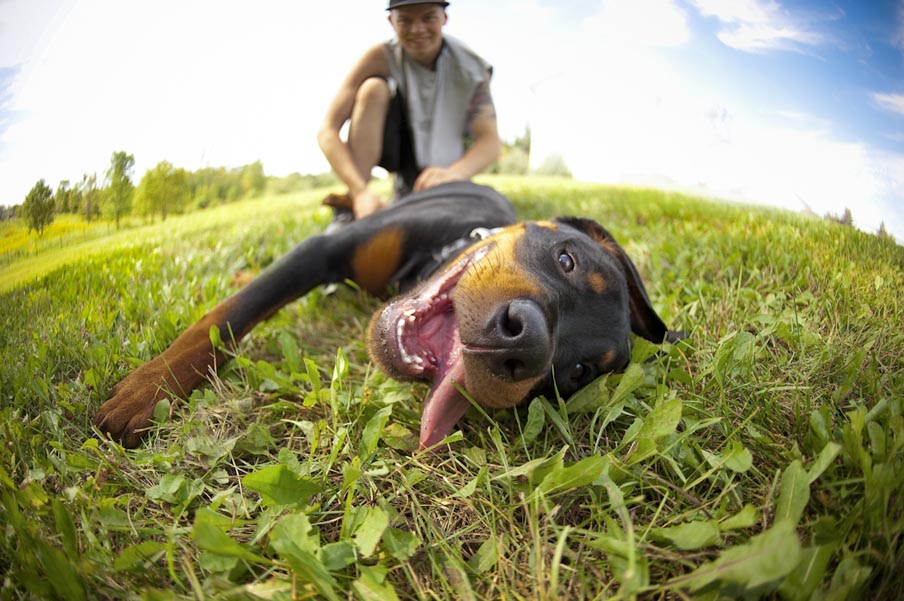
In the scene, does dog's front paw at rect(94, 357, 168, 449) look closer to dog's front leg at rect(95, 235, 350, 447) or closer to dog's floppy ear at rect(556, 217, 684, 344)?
dog's front leg at rect(95, 235, 350, 447)

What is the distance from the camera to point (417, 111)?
4629 millimetres

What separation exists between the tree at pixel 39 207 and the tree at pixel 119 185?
0.72 feet

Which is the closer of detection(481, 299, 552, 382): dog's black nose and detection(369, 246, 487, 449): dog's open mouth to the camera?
detection(481, 299, 552, 382): dog's black nose

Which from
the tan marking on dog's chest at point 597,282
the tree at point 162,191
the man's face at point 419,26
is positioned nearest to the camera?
the tan marking on dog's chest at point 597,282

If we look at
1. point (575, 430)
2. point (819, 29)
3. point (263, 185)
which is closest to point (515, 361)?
point (575, 430)

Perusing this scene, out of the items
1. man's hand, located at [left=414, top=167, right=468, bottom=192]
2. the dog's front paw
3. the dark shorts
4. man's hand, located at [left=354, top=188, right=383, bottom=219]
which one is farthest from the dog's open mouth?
the dark shorts

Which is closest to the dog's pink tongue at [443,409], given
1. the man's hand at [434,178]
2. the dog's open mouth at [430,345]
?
the dog's open mouth at [430,345]

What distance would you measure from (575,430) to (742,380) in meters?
0.67

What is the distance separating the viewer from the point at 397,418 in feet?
6.57

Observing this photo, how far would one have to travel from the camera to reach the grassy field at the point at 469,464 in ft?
3.93

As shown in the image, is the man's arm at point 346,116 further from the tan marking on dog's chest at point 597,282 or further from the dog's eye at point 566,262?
the tan marking on dog's chest at point 597,282

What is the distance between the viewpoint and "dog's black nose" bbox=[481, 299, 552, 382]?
166cm

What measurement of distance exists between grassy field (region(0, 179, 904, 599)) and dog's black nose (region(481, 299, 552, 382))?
0.69 feet

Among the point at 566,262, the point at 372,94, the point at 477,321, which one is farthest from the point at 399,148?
the point at 477,321
